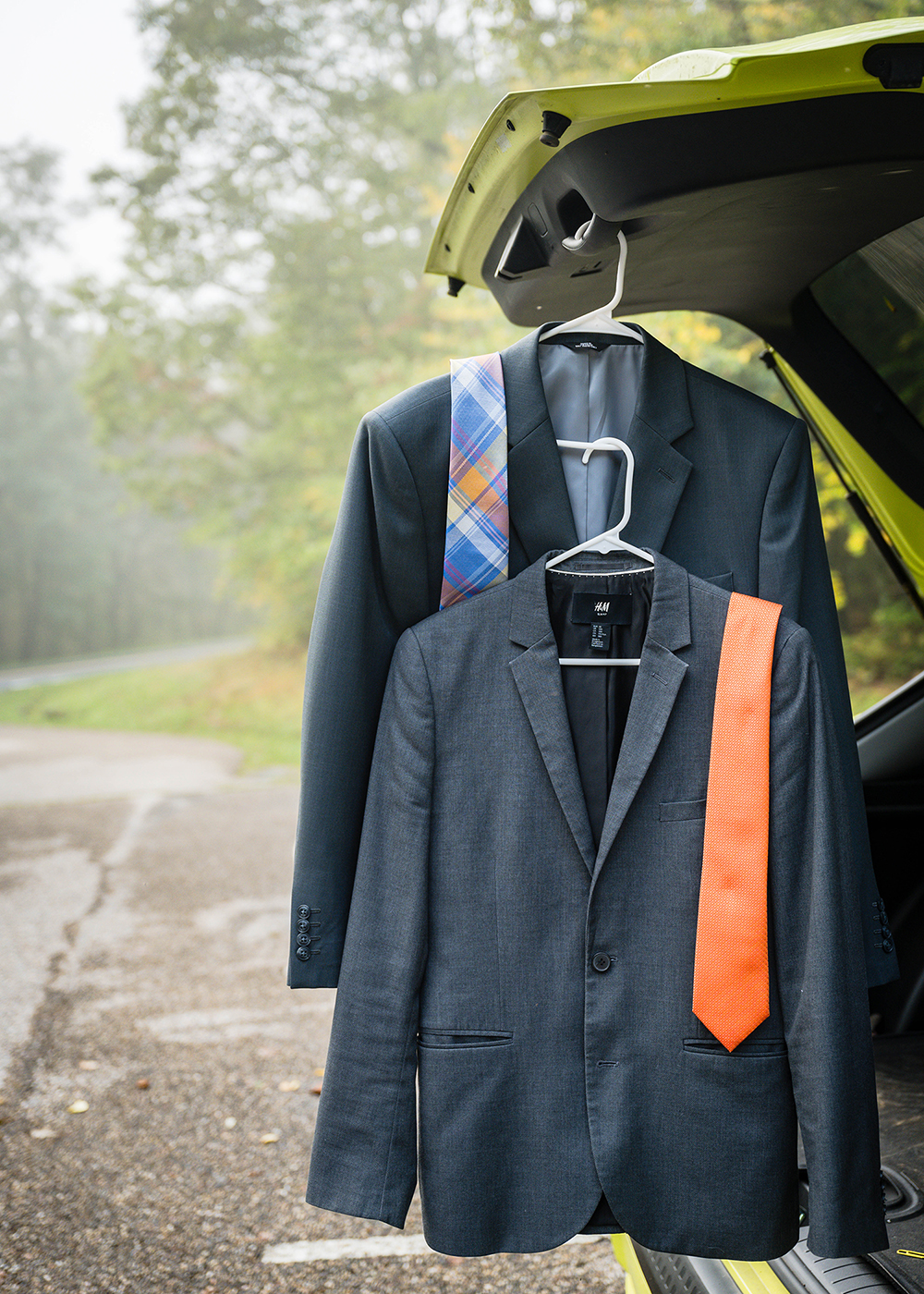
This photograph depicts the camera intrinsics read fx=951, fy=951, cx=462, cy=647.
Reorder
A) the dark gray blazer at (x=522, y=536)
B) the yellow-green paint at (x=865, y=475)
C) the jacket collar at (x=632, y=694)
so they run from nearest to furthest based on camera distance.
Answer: the jacket collar at (x=632, y=694)
the dark gray blazer at (x=522, y=536)
the yellow-green paint at (x=865, y=475)

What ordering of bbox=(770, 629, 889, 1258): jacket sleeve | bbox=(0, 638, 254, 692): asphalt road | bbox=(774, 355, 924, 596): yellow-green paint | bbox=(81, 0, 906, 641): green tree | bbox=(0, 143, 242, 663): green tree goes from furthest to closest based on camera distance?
1. bbox=(0, 143, 242, 663): green tree
2. bbox=(0, 638, 254, 692): asphalt road
3. bbox=(81, 0, 906, 641): green tree
4. bbox=(774, 355, 924, 596): yellow-green paint
5. bbox=(770, 629, 889, 1258): jacket sleeve

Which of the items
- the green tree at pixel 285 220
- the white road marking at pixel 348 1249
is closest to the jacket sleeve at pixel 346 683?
the white road marking at pixel 348 1249

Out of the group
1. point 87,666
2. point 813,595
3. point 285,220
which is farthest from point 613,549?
point 87,666

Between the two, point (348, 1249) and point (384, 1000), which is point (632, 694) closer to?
point (384, 1000)

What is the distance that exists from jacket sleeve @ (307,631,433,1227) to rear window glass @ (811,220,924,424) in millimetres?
1093

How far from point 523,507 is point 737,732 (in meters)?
0.50

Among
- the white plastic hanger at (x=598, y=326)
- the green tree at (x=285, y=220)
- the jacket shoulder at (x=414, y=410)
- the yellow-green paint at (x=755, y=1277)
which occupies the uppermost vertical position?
the green tree at (x=285, y=220)

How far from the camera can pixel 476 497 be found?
1.54 m

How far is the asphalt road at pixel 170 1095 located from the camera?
8.14 feet

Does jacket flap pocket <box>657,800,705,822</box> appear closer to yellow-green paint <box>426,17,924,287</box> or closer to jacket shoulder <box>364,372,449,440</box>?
jacket shoulder <box>364,372,449,440</box>

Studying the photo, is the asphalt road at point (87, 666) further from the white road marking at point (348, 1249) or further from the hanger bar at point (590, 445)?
the hanger bar at point (590, 445)

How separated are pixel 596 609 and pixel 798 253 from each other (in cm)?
79

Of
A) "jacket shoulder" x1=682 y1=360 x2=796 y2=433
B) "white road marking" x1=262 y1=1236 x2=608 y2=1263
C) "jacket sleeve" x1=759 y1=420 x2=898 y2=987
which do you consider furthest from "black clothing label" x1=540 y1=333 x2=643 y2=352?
"white road marking" x1=262 y1=1236 x2=608 y2=1263

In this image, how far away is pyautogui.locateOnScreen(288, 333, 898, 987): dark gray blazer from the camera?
1.52 metres
